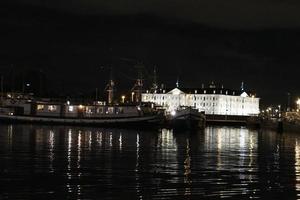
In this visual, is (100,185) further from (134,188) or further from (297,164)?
(297,164)

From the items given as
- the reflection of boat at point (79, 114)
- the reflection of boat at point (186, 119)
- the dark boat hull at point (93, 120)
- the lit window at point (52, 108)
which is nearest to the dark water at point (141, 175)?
the dark boat hull at point (93, 120)

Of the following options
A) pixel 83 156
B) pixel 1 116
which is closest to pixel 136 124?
pixel 1 116

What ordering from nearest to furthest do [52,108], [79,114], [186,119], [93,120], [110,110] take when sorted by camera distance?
[93,120] < [110,110] < [186,119] < [79,114] < [52,108]

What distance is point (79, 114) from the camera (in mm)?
100688

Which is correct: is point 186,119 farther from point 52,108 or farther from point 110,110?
point 52,108

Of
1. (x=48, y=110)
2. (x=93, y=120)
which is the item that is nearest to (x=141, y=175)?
(x=93, y=120)

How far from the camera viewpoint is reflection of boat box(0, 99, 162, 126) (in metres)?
92.8

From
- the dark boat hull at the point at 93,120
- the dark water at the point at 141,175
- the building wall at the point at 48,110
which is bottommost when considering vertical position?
the dark water at the point at 141,175

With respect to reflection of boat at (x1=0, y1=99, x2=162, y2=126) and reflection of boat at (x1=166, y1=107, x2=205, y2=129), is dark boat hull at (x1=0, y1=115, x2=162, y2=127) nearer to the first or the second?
reflection of boat at (x1=0, y1=99, x2=162, y2=126)

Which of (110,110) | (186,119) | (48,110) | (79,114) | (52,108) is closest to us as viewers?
(110,110)

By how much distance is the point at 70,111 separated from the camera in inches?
4021

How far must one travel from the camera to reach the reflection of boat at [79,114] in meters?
92.8

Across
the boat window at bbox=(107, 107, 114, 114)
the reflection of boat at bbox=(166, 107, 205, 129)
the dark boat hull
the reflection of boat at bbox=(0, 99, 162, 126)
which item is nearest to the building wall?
the reflection of boat at bbox=(0, 99, 162, 126)

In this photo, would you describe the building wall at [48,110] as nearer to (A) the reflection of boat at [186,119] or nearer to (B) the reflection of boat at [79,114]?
(B) the reflection of boat at [79,114]
